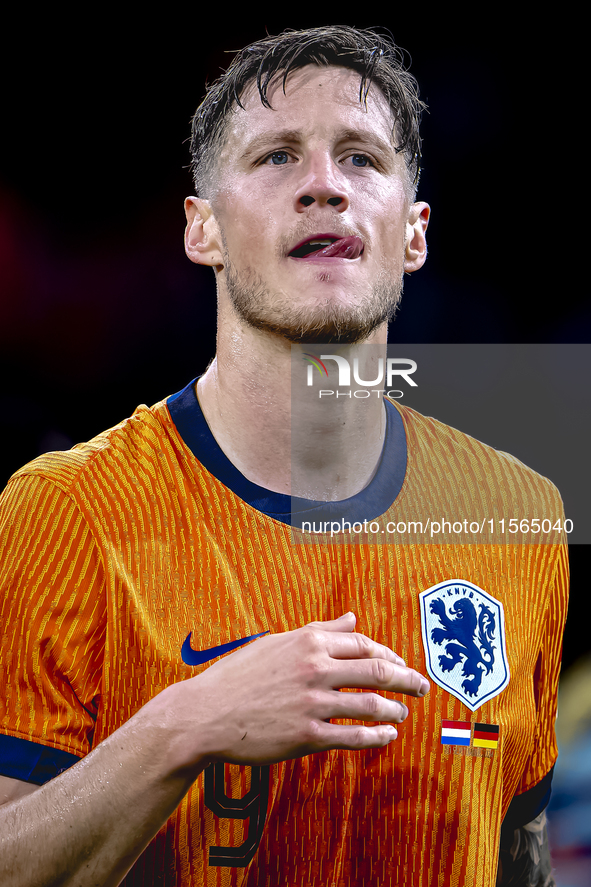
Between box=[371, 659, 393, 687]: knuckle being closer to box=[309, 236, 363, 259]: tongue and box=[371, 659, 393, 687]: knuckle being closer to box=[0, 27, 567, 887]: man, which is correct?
box=[0, 27, 567, 887]: man

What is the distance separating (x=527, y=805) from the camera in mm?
1629

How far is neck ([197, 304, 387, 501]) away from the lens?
4.82ft

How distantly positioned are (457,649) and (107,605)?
63cm

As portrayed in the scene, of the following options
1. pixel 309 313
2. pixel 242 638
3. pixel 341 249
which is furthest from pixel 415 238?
pixel 242 638

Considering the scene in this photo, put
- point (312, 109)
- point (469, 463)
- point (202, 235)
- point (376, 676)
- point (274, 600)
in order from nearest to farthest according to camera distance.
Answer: point (376, 676)
point (274, 600)
point (312, 109)
point (202, 235)
point (469, 463)

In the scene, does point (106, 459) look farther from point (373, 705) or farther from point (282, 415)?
point (373, 705)

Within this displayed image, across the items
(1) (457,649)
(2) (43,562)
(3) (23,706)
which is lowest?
(3) (23,706)

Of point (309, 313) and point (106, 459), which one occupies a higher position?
point (309, 313)

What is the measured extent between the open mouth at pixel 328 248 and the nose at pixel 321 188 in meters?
0.06

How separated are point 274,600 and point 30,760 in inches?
18.1

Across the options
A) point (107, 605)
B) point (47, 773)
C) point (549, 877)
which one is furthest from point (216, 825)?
point (549, 877)

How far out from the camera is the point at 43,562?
132 cm

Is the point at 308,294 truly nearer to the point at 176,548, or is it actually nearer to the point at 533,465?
the point at 176,548

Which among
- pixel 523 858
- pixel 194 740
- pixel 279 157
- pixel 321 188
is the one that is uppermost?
pixel 279 157
